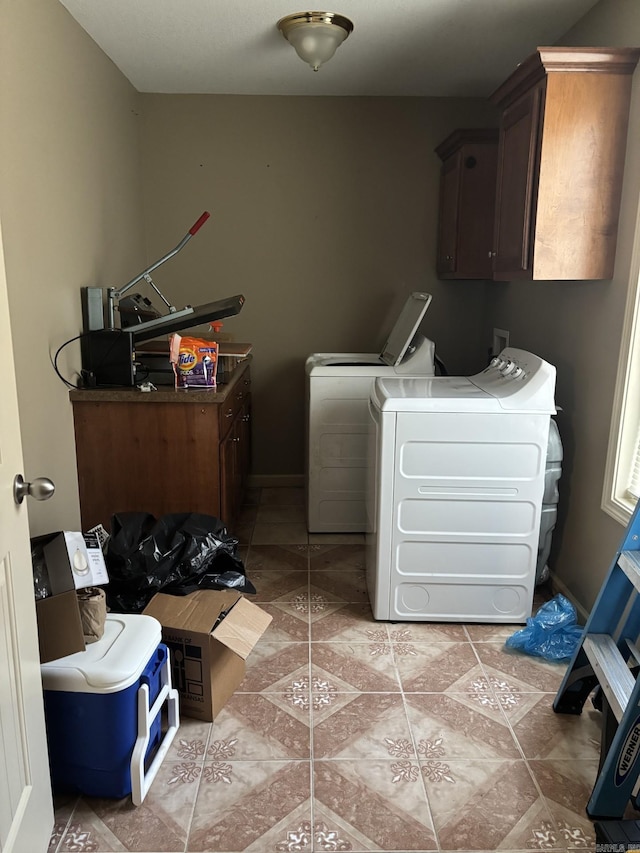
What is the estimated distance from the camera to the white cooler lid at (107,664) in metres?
1.63

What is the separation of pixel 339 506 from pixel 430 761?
5.65 feet

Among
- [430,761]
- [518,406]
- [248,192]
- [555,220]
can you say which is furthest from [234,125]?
[430,761]

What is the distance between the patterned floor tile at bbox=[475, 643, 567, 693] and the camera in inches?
87.5

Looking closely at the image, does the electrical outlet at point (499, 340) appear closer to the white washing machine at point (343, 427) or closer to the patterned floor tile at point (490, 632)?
the white washing machine at point (343, 427)

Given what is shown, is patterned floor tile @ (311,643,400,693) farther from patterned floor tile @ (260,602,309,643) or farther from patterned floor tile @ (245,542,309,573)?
patterned floor tile @ (245,542,309,573)

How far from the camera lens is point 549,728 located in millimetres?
2004

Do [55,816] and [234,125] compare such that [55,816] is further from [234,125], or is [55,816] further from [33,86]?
[234,125]

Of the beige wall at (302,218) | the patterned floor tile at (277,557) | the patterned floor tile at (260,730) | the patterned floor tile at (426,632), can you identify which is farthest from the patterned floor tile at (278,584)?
the beige wall at (302,218)

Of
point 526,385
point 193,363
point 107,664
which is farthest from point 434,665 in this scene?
point 193,363

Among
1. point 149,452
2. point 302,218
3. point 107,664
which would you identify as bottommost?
point 107,664

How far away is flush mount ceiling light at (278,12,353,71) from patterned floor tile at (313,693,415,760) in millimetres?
2583

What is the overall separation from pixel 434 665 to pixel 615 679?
2.31ft

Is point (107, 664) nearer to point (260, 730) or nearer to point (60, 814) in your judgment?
point (60, 814)

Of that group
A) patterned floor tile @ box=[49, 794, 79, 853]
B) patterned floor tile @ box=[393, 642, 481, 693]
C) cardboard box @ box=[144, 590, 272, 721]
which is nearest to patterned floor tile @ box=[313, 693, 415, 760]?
patterned floor tile @ box=[393, 642, 481, 693]
